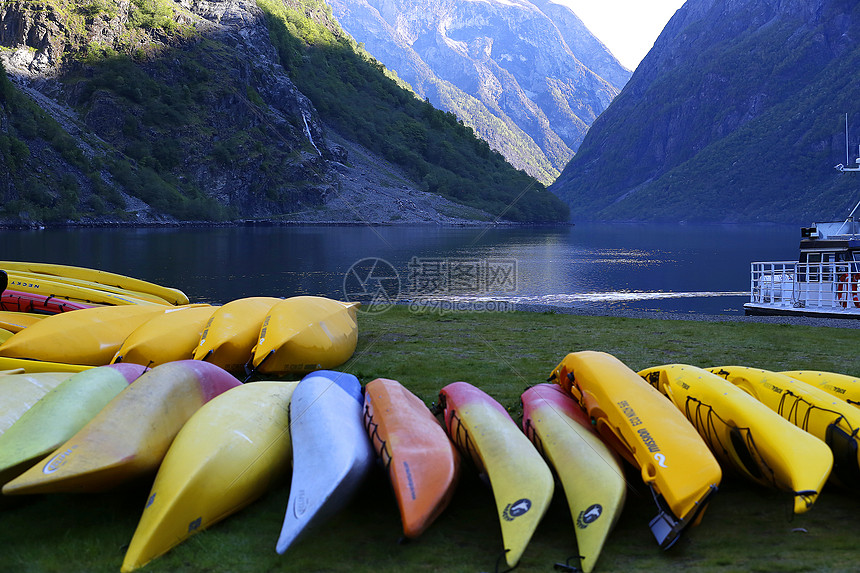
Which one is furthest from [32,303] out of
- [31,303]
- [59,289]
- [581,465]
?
[581,465]

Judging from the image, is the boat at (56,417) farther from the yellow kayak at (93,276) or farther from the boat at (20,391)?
the yellow kayak at (93,276)

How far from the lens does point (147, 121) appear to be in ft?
512

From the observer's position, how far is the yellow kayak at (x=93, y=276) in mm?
15516

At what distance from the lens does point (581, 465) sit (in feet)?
18.2

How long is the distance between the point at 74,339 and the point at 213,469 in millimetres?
5504

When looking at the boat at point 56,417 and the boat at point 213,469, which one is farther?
the boat at point 56,417

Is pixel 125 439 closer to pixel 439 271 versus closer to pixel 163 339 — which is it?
pixel 163 339

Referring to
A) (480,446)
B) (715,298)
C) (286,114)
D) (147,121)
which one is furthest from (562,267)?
(286,114)

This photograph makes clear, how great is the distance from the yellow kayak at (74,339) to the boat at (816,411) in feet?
30.0

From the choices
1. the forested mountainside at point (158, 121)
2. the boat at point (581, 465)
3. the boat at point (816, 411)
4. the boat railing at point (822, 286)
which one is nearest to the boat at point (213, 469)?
the boat at point (581, 465)

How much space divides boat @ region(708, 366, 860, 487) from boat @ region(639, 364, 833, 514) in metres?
0.35

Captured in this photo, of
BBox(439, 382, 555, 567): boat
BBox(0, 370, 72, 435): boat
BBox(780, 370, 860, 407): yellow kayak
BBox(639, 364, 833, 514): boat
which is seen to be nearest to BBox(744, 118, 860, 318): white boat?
BBox(780, 370, 860, 407): yellow kayak

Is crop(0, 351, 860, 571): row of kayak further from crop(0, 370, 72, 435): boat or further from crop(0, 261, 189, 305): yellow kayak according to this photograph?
crop(0, 261, 189, 305): yellow kayak


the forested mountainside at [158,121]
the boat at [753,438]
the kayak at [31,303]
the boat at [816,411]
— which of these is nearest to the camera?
the boat at [753,438]
